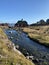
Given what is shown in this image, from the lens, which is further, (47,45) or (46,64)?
(47,45)

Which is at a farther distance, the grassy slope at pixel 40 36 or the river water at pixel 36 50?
the grassy slope at pixel 40 36

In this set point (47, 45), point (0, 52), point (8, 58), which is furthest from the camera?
point (47, 45)

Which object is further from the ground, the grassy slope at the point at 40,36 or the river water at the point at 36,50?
the grassy slope at the point at 40,36

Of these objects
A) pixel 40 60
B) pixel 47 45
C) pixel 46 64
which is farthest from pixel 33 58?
pixel 47 45

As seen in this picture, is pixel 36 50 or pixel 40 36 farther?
pixel 40 36

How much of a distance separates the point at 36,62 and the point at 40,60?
1.89 meters

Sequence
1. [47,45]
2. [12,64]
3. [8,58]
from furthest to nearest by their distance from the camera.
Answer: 1. [47,45]
2. [8,58]
3. [12,64]

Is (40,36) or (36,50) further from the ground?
(40,36)

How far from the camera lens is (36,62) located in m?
41.4

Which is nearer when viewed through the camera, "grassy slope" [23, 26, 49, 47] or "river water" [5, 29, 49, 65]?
"river water" [5, 29, 49, 65]

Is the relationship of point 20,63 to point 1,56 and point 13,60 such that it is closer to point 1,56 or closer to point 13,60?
point 13,60

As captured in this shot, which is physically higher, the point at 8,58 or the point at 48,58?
the point at 8,58

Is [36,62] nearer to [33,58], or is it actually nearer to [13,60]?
[33,58]

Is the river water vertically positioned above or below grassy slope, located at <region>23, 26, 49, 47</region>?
below
